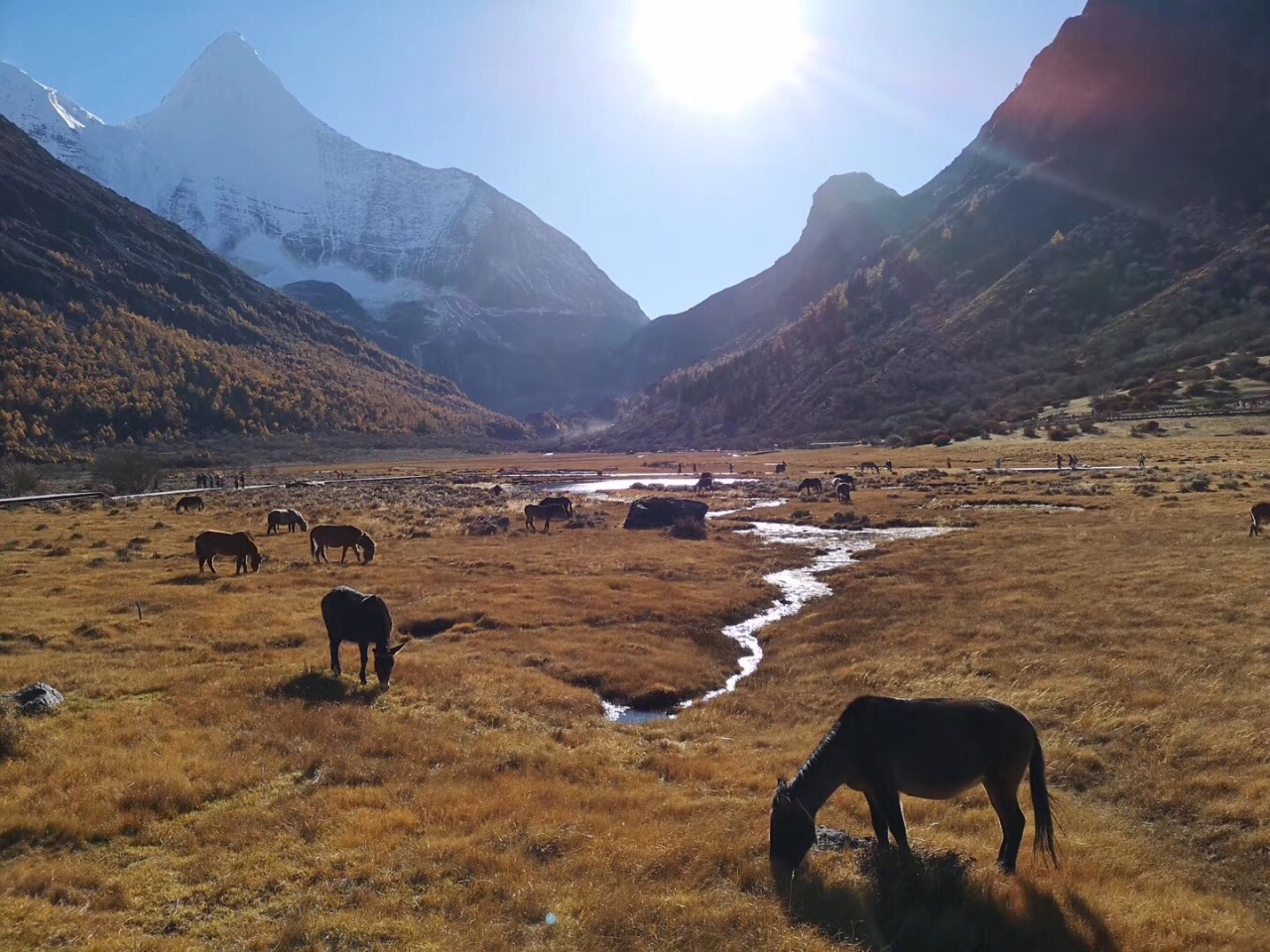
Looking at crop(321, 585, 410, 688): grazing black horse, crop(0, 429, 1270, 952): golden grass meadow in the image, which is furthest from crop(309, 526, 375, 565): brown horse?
crop(321, 585, 410, 688): grazing black horse

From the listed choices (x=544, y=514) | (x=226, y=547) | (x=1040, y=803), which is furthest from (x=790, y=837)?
(x=544, y=514)

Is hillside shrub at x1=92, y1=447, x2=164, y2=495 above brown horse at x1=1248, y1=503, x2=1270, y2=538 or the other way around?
above

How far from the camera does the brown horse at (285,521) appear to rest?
147 feet

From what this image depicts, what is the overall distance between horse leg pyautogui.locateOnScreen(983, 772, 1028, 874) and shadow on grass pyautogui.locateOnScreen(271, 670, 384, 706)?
12063 mm

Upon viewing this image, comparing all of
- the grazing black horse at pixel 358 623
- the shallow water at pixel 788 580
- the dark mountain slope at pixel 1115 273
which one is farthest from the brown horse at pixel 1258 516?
the dark mountain slope at pixel 1115 273

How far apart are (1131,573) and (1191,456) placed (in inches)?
2297

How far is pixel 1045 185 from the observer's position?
19662cm

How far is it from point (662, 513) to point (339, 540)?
23436 mm

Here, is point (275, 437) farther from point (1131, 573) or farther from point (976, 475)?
point (1131, 573)

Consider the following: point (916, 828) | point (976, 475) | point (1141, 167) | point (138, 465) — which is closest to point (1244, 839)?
point (916, 828)

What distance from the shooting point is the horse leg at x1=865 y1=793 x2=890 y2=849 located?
27.6 feet

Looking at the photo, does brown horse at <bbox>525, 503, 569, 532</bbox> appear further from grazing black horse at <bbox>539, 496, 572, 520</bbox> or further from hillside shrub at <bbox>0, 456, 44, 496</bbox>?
hillside shrub at <bbox>0, 456, 44, 496</bbox>

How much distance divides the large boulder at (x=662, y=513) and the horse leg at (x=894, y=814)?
41.4 m

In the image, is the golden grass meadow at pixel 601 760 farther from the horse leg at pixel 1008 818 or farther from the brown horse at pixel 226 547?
the brown horse at pixel 226 547
